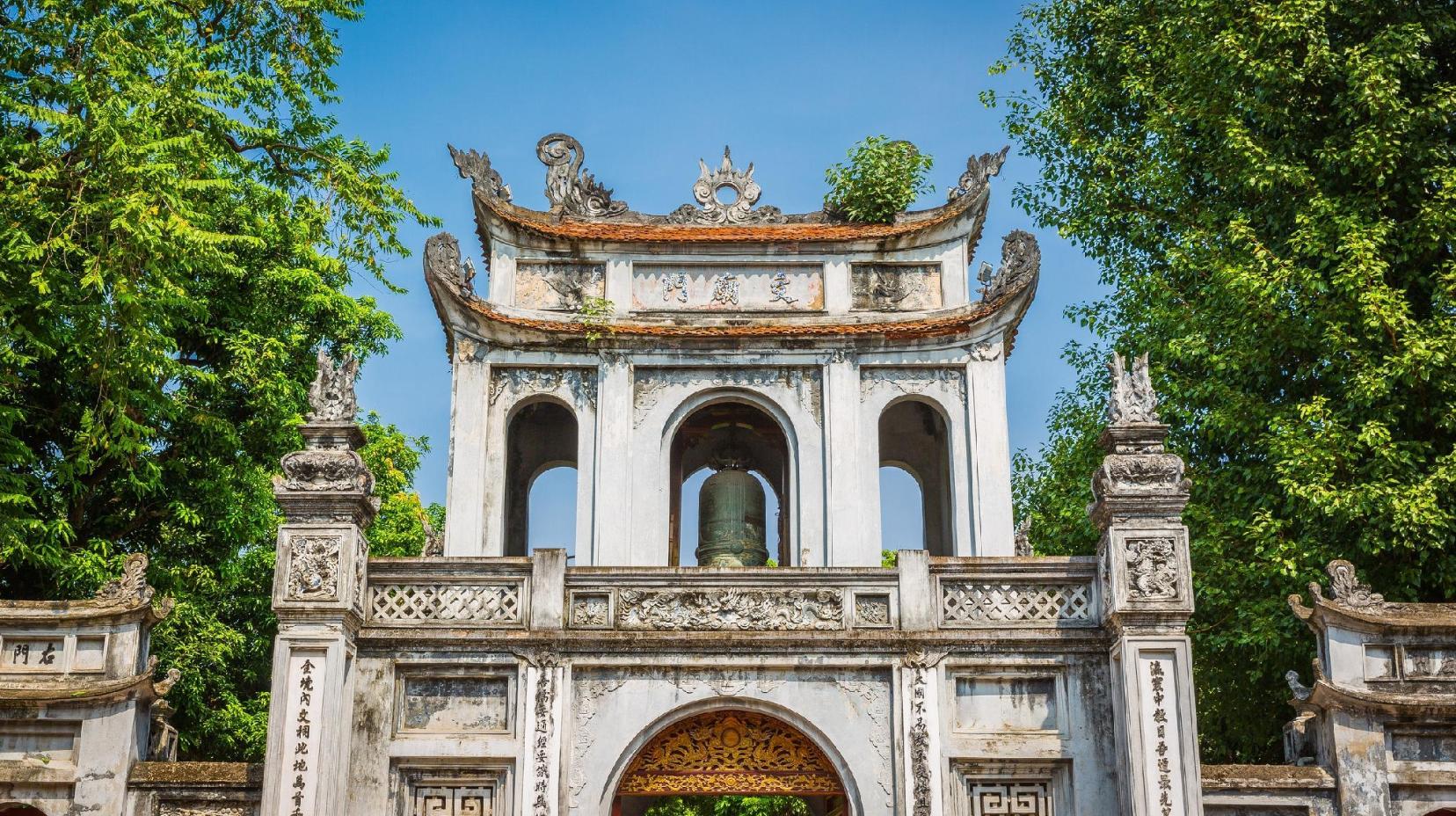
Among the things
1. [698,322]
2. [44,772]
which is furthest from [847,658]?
[44,772]

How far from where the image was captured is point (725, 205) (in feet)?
57.1

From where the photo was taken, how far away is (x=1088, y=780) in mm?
11578

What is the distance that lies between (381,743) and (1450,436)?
11.3m

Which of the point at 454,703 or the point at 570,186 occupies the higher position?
the point at 570,186

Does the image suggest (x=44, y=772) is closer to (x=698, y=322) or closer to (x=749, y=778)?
(x=749, y=778)

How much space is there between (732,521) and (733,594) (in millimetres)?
2762

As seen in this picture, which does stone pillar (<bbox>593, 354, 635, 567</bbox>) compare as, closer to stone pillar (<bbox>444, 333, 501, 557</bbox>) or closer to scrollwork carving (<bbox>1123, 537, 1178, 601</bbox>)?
stone pillar (<bbox>444, 333, 501, 557</bbox>)

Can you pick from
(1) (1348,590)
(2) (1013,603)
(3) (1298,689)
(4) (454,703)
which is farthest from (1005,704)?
(4) (454,703)

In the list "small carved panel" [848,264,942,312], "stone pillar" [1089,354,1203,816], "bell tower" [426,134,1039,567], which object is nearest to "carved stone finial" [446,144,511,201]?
"bell tower" [426,134,1039,567]

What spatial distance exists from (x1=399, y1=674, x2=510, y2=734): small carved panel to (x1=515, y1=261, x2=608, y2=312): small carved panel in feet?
18.0

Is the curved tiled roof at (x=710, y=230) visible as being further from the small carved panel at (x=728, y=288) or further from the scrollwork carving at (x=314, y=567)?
the scrollwork carving at (x=314, y=567)

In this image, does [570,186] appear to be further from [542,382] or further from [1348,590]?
[1348,590]

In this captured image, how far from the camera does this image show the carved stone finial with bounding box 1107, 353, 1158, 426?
11945 mm

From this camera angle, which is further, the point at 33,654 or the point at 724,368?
the point at 724,368
